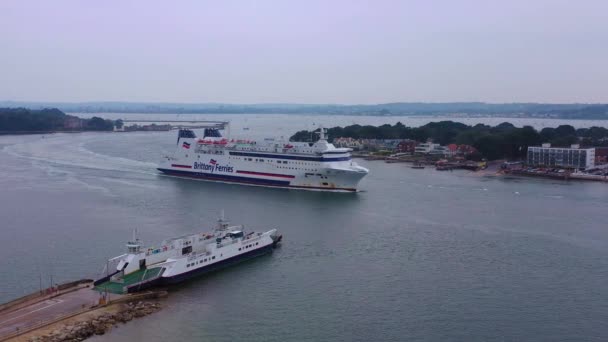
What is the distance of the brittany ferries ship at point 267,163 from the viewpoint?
53.5ft

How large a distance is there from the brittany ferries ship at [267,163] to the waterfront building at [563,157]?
8799 millimetres

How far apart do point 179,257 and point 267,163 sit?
889cm

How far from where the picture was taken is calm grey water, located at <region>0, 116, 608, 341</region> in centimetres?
695

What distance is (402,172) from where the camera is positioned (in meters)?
21.1

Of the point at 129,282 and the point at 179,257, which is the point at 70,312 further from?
the point at 179,257

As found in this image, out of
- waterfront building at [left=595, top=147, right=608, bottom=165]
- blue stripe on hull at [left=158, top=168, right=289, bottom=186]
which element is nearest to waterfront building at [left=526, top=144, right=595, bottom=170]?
waterfront building at [left=595, top=147, right=608, bottom=165]

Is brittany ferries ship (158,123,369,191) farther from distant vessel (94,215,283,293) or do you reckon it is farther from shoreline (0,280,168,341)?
shoreline (0,280,168,341)

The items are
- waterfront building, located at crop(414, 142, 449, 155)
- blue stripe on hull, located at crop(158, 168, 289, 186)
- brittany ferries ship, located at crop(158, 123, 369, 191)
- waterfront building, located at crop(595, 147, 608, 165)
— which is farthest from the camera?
waterfront building, located at crop(414, 142, 449, 155)

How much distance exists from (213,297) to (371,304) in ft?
6.79

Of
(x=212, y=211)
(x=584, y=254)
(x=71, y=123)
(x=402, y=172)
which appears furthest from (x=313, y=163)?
(x=71, y=123)

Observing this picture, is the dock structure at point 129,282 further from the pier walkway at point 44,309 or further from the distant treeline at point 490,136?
the distant treeline at point 490,136

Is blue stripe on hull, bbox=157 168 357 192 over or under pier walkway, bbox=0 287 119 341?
over

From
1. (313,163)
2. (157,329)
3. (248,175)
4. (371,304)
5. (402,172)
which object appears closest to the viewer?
(157,329)

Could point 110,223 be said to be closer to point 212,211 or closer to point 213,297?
point 212,211
